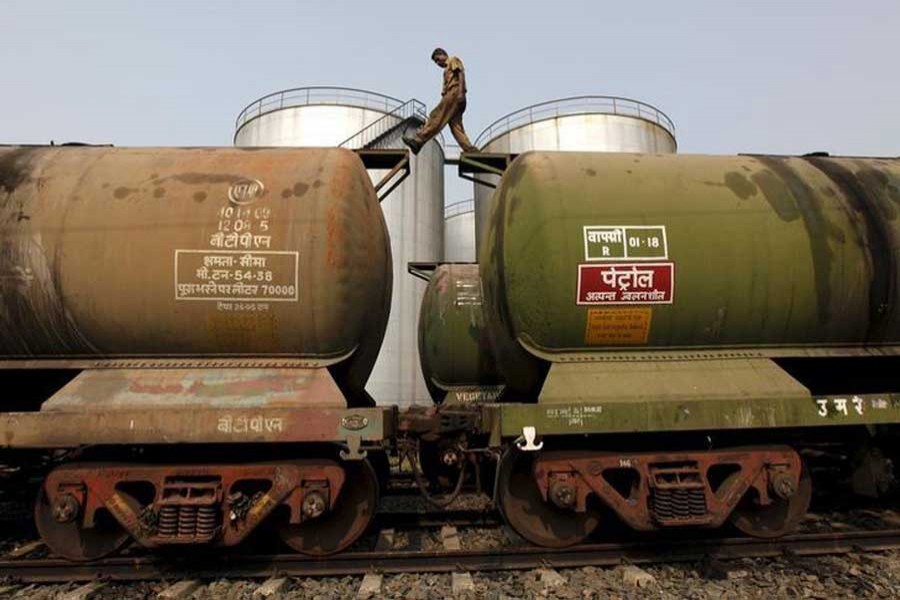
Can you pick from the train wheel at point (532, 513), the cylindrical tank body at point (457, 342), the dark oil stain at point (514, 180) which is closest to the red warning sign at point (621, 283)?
the dark oil stain at point (514, 180)

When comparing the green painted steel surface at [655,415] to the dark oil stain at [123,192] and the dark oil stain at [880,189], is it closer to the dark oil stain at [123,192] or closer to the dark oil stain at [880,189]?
the dark oil stain at [880,189]

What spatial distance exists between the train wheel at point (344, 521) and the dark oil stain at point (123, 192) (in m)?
3.23

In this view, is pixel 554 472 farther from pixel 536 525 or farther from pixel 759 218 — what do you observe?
pixel 759 218

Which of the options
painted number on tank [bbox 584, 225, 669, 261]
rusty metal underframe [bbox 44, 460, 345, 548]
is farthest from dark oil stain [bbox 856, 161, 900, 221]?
rusty metal underframe [bbox 44, 460, 345, 548]

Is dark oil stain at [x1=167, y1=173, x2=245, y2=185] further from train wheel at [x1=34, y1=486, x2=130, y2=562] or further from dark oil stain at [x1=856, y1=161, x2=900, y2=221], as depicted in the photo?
dark oil stain at [x1=856, y1=161, x2=900, y2=221]

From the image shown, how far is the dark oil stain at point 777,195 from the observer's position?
16.3 ft

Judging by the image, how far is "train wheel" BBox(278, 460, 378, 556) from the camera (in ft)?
16.1

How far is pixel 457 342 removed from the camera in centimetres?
902

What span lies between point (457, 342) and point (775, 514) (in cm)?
513

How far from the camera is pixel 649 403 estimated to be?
4605mm

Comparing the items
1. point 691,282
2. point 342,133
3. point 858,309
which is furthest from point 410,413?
point 342,133

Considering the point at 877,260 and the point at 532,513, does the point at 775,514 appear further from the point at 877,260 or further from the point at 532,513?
the point at 877,260

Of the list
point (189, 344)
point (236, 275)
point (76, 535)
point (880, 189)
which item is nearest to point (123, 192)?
point (236, 275)

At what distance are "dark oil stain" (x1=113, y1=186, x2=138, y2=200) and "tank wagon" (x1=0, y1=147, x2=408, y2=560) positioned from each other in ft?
0.05
